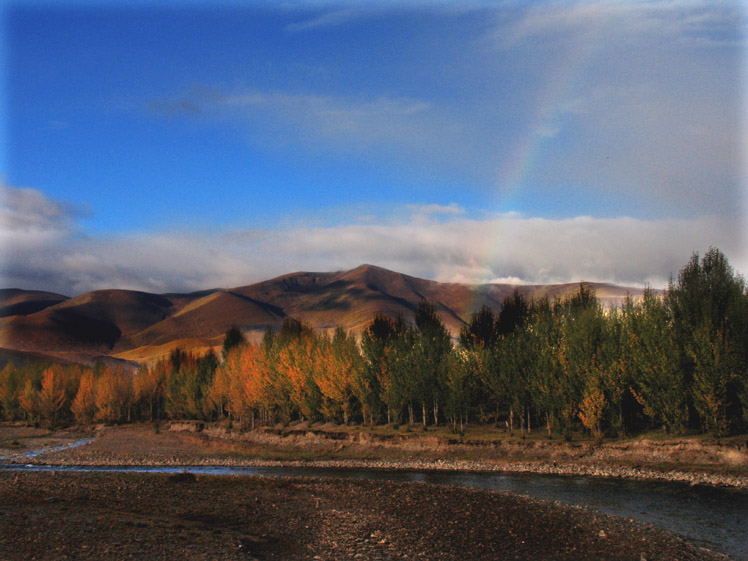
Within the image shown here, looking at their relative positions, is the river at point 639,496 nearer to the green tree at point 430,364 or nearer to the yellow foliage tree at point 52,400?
the green tree at point 430,364

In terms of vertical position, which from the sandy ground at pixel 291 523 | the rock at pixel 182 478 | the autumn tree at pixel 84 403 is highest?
the sandy ground at pixel 291 523

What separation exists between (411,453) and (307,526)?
108ft

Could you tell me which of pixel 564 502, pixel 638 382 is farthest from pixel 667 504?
pixel 638 382

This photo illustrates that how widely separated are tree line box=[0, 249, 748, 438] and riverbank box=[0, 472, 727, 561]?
2408 cm

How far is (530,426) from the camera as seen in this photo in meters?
67.2

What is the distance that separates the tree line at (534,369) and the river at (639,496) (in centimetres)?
1392

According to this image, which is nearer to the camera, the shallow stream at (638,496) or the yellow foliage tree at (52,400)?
the shallow stream at (638,496)

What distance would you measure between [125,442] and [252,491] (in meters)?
52.2

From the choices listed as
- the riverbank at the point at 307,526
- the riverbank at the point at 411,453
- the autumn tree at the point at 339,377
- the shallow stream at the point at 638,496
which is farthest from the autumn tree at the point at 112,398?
the riverbank at the point at 307,526

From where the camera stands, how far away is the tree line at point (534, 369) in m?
50.3

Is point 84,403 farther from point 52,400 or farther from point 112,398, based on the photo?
point 52,400

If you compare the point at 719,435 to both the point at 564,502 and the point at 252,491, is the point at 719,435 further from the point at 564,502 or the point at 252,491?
the point at 252,491

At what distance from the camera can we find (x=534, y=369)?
203ft

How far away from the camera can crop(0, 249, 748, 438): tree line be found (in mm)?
50312
